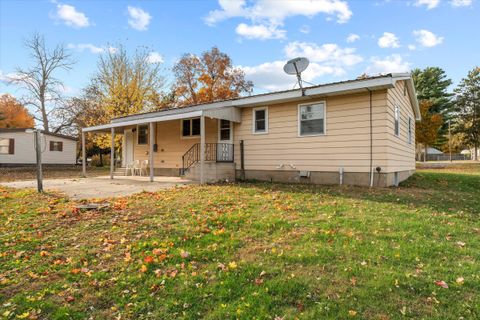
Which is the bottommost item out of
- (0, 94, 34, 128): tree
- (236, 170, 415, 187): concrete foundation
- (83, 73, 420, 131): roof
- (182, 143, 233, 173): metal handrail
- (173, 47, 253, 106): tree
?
(236, 170, 415, 187): concrete foundation

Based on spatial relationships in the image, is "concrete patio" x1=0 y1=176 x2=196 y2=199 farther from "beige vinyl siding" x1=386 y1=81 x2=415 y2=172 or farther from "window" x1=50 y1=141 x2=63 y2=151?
"window" x1=50 y1=141 x2=63 y2=151

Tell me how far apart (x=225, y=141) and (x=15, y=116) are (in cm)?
3246

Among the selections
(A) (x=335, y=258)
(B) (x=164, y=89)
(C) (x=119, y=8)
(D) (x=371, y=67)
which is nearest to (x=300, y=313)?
(A) (x=335, y=258)

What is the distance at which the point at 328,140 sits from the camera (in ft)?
32.2

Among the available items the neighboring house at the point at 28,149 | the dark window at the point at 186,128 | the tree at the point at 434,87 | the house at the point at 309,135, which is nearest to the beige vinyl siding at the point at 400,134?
the house at the point at 309,135

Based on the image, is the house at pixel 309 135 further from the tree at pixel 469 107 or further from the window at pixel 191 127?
the tree at pixel 469 107

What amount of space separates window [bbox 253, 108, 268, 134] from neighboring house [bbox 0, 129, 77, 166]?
17241mm

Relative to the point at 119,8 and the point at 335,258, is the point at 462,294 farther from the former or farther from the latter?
the point at 119,8

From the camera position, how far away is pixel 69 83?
3123 centimetres

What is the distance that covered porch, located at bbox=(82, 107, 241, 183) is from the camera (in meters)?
10.9

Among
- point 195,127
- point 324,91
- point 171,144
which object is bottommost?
point 171,144

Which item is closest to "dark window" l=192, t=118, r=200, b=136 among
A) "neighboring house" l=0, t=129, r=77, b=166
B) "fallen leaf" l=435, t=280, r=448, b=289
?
"fallen leaf" l=435, t=280, r=448, b=289

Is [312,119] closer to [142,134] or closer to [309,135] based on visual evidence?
[309,135]

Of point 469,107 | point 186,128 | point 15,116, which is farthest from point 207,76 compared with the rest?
point 469,107
